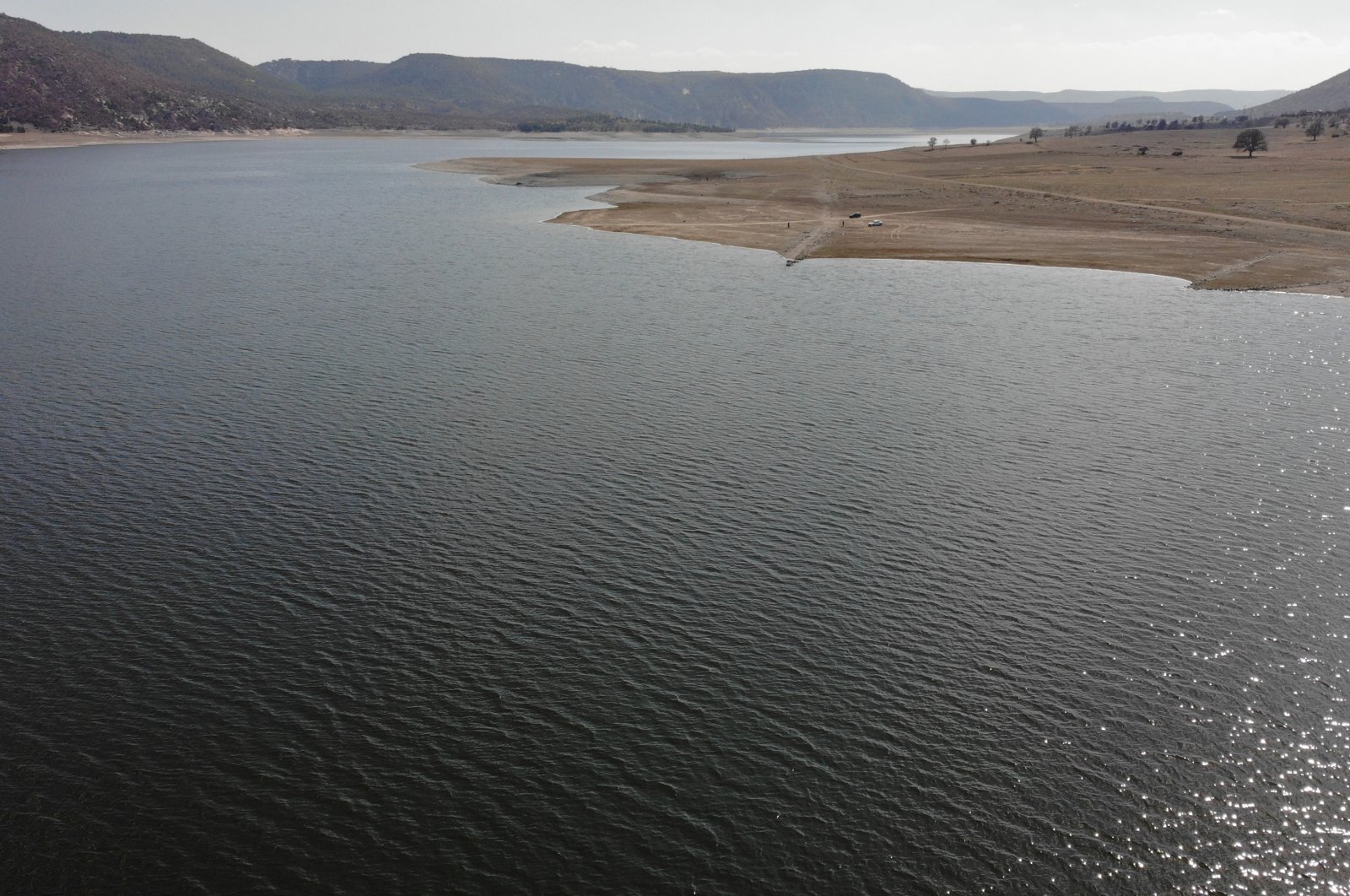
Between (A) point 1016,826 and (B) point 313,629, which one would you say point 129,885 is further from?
(A) point 1016,826

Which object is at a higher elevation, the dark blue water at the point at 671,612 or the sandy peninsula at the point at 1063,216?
the sandy peninsula at the point at 1063,216

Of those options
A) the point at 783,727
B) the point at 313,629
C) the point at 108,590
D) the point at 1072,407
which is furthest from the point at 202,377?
the point at 1072,407

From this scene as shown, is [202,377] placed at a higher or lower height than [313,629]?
higher

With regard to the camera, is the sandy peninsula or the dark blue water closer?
the dark blue water

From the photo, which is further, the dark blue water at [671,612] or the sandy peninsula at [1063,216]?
the sandy peninsula at [1063,216]
